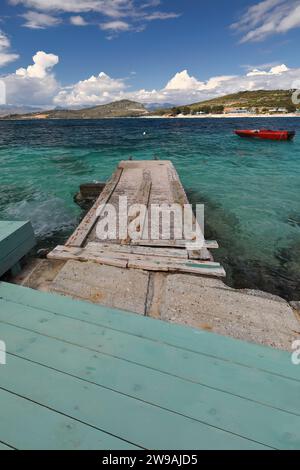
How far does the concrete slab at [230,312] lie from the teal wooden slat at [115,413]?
1.90 meters

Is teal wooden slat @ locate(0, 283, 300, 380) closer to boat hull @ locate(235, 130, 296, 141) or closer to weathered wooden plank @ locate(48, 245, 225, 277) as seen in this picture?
weathered wooden plank @ locate(48, 245, 225, 277)

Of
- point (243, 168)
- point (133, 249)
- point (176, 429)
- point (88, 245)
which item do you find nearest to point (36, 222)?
point (88, 245)

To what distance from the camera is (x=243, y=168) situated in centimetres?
2044

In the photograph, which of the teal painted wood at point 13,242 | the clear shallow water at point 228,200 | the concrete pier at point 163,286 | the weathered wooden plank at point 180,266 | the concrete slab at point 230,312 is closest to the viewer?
the concrete slab at point 230,312

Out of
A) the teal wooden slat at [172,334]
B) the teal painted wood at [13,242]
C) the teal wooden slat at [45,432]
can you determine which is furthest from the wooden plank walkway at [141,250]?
the teal wooden slat at [45,432]

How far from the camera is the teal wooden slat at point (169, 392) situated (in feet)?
5.69

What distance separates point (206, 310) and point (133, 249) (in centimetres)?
233

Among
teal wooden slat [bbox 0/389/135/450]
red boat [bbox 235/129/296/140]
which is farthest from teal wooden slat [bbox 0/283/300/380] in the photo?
red boat [bbox 235/129/296/140]

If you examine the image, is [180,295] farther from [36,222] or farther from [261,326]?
[36,222]

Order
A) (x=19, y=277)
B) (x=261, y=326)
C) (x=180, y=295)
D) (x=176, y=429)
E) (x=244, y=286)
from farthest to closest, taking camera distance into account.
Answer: (x=244, y=286), (x=19, y=277), (x=180, y=295), (x=261, y=326), (x=176, y=429)

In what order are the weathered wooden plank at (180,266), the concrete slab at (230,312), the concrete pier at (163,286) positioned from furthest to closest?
the weathered wooden plank at (180,266), the concrete pier at (163,286), the concrete slab at (230,312)

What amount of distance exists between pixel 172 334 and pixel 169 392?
0.65 m

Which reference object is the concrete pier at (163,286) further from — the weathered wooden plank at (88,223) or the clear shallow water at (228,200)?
the clear shallow water at (228,200)

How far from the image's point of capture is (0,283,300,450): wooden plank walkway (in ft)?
5.50
